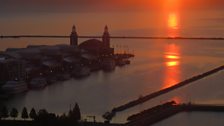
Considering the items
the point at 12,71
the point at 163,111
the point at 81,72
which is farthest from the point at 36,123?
the point at 81,72

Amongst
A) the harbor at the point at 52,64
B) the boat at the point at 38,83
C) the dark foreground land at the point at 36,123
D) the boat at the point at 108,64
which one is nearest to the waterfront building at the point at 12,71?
the harbor at the point at 52,64

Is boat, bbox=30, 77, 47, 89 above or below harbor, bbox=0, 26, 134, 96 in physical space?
below

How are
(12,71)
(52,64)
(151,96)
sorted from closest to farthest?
(151,96) → (12,71) → (52,64)

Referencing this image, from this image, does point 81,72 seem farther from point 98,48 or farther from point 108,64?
point 98,48

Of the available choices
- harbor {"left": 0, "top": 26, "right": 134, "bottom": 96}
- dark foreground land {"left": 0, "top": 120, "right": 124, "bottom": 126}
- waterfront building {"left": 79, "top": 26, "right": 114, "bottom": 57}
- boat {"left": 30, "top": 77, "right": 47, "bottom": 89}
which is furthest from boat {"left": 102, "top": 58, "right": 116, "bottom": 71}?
dark foreground land {"left": 0, "top": 120, "right": 124, "bottom": 126}

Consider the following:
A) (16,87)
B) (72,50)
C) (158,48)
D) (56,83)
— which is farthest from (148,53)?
(16,87)

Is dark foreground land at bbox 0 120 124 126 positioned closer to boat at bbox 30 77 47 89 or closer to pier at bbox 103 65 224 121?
pier at bbox 103 65 224 121
